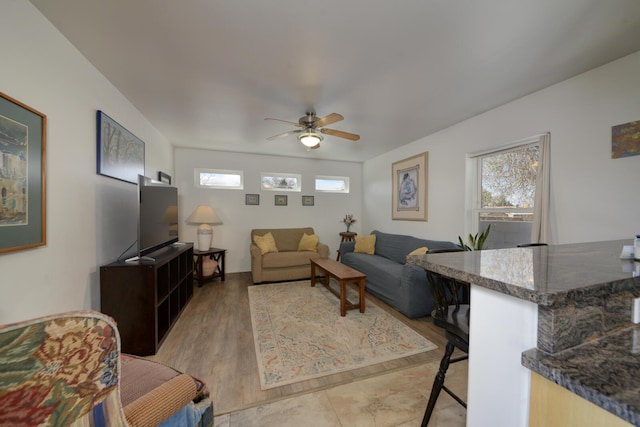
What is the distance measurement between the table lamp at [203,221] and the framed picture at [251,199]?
787 millimetres

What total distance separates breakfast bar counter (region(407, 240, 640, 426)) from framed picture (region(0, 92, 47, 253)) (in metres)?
2.11

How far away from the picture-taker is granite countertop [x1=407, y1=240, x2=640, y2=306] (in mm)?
562

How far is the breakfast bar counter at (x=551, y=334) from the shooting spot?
488 mm

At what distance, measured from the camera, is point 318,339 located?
2268 millimetres

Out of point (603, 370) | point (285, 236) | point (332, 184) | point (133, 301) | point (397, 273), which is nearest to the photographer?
point (603, 370)

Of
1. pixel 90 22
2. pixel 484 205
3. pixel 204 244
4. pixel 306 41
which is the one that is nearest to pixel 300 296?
pixel 204 244

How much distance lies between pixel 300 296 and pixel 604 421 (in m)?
3.16

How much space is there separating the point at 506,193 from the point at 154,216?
3969 millimetres

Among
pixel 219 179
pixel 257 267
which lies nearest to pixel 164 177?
pixel 219 179

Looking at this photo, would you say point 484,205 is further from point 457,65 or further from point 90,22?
point 90,22

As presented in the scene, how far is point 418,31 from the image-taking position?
1.55 metres

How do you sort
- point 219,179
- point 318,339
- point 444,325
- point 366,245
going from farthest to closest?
point 219,179 → point 366,245 → point 318,339 → point 444,325

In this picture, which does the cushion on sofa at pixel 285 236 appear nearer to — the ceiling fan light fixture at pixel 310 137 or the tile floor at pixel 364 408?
the ceiling fan light fixture at pixel 310 137

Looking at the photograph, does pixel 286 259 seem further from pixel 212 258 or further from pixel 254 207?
pixel 254 207
